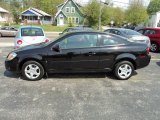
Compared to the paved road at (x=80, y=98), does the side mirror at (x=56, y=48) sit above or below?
above

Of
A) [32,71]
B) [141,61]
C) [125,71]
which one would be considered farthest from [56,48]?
[141,61]

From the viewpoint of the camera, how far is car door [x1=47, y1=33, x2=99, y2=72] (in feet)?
20.8

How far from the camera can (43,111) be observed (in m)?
4.41

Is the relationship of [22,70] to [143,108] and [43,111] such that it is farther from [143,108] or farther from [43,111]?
[143,108]

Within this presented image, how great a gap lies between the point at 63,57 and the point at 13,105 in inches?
87.1

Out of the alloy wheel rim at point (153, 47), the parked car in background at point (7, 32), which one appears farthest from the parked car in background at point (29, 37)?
the parked car in background at point (7, 32)

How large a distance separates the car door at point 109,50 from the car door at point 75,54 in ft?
0.60

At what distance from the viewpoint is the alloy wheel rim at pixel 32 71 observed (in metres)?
6.44

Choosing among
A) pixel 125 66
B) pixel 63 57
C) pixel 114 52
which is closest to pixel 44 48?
pixel 63 57

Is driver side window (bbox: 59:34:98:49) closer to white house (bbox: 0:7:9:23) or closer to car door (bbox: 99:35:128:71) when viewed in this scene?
car door (bbox: 99:35:128:71)

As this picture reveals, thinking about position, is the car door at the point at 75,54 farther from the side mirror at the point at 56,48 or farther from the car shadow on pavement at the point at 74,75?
the car shadow on pavement at the point at 74,75

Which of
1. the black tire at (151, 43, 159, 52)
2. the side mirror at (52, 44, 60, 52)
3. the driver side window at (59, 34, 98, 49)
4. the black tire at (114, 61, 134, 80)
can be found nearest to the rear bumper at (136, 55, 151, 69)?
the black tire at (114, 61, 134, 80)

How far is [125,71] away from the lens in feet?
22.0

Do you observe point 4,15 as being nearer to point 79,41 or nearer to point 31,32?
point 31,32
